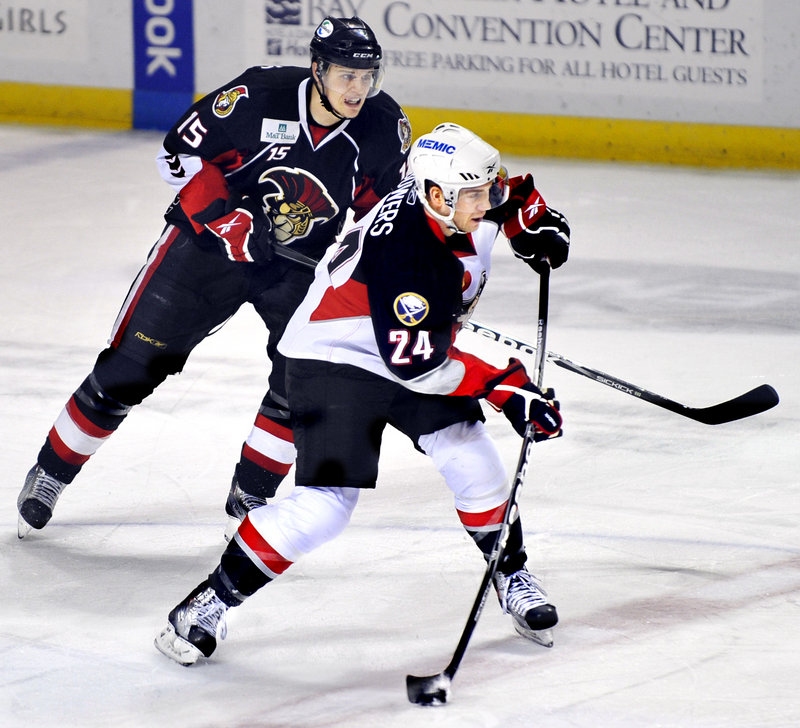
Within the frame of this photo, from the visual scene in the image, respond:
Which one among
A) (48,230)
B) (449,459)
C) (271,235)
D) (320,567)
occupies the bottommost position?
(48,230)

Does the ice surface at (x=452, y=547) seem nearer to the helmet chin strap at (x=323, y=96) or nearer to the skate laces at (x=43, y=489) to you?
the skate laces at (x=43, y=489)

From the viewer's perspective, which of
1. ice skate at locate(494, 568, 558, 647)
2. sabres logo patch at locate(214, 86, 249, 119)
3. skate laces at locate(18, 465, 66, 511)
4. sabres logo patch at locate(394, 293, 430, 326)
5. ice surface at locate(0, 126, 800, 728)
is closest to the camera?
sabres logo patch at locate(394, 293, 430, 326)

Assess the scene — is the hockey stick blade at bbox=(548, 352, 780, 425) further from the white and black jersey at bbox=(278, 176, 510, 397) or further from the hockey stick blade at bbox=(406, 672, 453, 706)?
the hockey stick blade at bbox=(406, 672, 453, 706)

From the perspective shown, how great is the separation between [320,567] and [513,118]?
4297mm

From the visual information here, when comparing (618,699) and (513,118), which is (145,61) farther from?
(618,699)

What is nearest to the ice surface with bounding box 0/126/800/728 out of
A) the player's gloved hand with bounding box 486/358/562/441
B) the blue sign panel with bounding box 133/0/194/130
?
the player's gloved hand with bounding box 486/358/562/441

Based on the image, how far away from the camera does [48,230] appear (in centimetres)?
520

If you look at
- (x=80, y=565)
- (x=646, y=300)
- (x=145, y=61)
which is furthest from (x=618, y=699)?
(x=145, y=61)

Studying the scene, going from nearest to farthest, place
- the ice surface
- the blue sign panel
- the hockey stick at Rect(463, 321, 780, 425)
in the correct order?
the ice surface < the hockey stick at Rect(463, 321, 780, 425) < the blue sign panel

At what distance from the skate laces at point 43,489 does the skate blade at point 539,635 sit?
3.41ft

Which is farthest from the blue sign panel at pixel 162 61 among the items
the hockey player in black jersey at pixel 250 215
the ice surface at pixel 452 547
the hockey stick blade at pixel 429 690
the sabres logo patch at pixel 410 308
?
the hockey stick blade at pixel 429 690

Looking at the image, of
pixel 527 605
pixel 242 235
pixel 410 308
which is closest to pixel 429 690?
pixel 527 605

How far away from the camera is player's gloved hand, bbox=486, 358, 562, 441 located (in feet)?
7.22

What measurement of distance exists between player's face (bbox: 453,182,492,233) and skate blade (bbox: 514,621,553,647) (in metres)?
0.73
